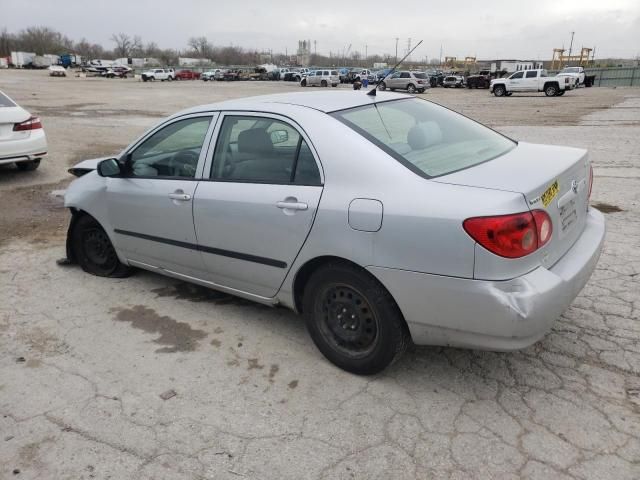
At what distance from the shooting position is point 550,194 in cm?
276

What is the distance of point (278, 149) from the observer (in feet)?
11.1

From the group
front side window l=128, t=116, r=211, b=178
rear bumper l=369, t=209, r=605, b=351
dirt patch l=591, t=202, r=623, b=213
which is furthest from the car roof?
dirt patch l=591, t=202, r=623, b=213

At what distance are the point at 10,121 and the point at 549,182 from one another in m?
7.99

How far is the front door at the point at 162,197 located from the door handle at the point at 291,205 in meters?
0.82

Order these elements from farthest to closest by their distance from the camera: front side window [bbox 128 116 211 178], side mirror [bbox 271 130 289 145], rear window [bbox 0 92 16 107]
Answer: rear window [bbox 0 92 16 107] → front side window [bbox 128 116 211 178] → side mirror [bbox 271 130 289 145]

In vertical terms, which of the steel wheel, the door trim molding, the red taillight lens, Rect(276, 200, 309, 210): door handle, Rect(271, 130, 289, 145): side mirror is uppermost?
Rect(271, 130, 289, 145): side mirror

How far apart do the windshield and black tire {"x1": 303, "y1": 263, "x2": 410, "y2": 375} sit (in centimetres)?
69

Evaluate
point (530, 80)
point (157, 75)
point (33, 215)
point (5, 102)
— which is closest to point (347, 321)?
point (33, 215)

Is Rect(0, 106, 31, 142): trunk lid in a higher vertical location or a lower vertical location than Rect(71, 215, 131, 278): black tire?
higher

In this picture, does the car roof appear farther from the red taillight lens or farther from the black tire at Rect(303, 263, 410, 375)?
the red taillight lens

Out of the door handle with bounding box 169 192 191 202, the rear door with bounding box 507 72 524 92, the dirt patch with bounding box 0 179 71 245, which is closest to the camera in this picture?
the door handle with bounding box 169 192 191 202

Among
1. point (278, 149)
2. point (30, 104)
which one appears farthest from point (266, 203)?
point (30, 104)

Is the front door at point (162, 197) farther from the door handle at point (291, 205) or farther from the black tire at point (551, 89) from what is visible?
the black tire at point (551, 89)

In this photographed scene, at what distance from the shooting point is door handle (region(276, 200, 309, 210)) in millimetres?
3062
